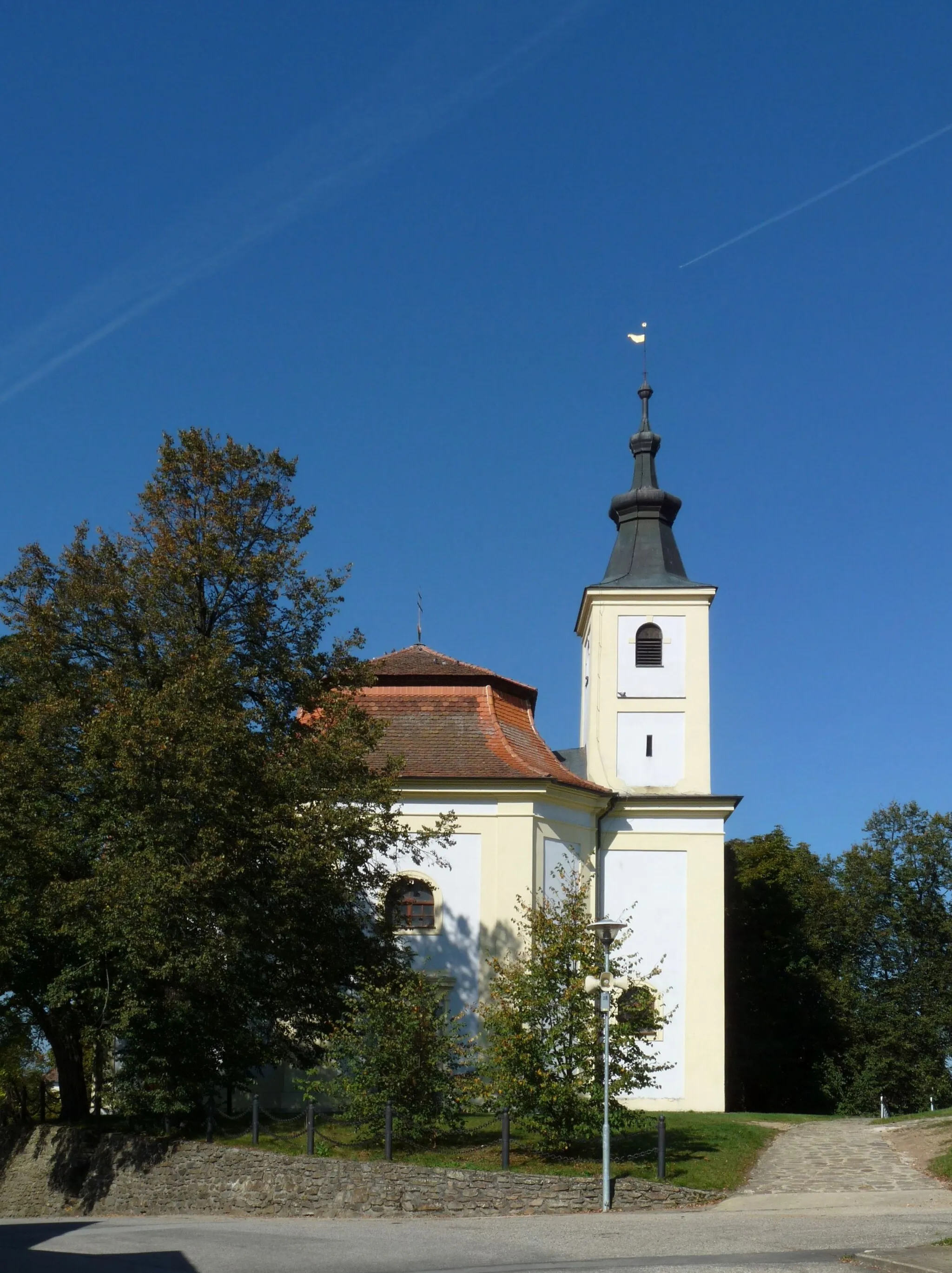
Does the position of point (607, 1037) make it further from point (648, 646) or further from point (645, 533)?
point (645, 533)

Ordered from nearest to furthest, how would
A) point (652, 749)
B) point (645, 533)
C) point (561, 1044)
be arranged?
point (561, 1044) → point (652, 749) → point (645, 533)

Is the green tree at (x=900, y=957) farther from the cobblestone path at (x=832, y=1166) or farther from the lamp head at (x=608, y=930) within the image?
the lamp head at (x=608, y=930)

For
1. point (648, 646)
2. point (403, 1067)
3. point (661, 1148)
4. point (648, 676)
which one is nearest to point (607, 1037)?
point (661, 1148)

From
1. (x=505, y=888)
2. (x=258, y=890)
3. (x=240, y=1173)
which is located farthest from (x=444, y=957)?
(x=240, y=1173)

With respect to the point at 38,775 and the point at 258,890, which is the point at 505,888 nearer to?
the point at 258,890

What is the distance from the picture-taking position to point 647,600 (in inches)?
1240

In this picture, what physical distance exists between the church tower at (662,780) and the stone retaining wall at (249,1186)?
10732 mm

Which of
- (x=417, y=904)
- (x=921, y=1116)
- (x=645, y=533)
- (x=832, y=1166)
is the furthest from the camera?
(x=645, y=533)

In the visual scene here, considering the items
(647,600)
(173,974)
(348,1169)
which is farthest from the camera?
(647,600)

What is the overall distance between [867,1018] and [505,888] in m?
19.4

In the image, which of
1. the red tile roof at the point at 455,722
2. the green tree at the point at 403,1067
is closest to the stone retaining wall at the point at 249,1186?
the green tree at the point at 403,1067

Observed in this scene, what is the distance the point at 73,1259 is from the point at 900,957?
3562 centimetres

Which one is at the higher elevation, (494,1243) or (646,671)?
(646,671)

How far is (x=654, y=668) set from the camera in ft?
102
